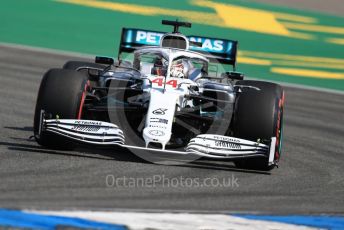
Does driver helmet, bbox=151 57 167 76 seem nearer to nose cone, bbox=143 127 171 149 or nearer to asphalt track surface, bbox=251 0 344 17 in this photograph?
nose cone, bbox=143 127 171 149

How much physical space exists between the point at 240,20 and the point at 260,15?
1.98 ft

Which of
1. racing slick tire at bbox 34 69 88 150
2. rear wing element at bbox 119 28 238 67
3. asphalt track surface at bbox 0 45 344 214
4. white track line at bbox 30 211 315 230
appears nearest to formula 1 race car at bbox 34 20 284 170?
racing slick tire at bbox 34 69 88 150

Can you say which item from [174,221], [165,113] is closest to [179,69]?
[165,113]

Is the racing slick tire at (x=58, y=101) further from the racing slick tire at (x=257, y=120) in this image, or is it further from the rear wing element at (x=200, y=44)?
the rear wing element at (x=200, y=44)

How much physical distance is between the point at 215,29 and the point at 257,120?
1193cm

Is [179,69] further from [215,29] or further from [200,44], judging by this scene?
[215,29]

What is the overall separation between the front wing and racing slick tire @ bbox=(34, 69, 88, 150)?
0.62ft

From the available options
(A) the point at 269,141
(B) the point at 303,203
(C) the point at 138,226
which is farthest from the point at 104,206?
(A) the point at 269,141

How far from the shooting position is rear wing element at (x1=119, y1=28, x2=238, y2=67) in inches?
502

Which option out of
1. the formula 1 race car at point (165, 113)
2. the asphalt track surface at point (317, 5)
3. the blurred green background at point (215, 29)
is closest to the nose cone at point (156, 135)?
the formula 1 race car at point (165, 113)

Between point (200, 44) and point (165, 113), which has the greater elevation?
point (200, 44)

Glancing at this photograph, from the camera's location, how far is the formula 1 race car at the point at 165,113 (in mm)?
10344

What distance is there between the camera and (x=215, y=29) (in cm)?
2239

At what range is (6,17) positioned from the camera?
22.3 metres
